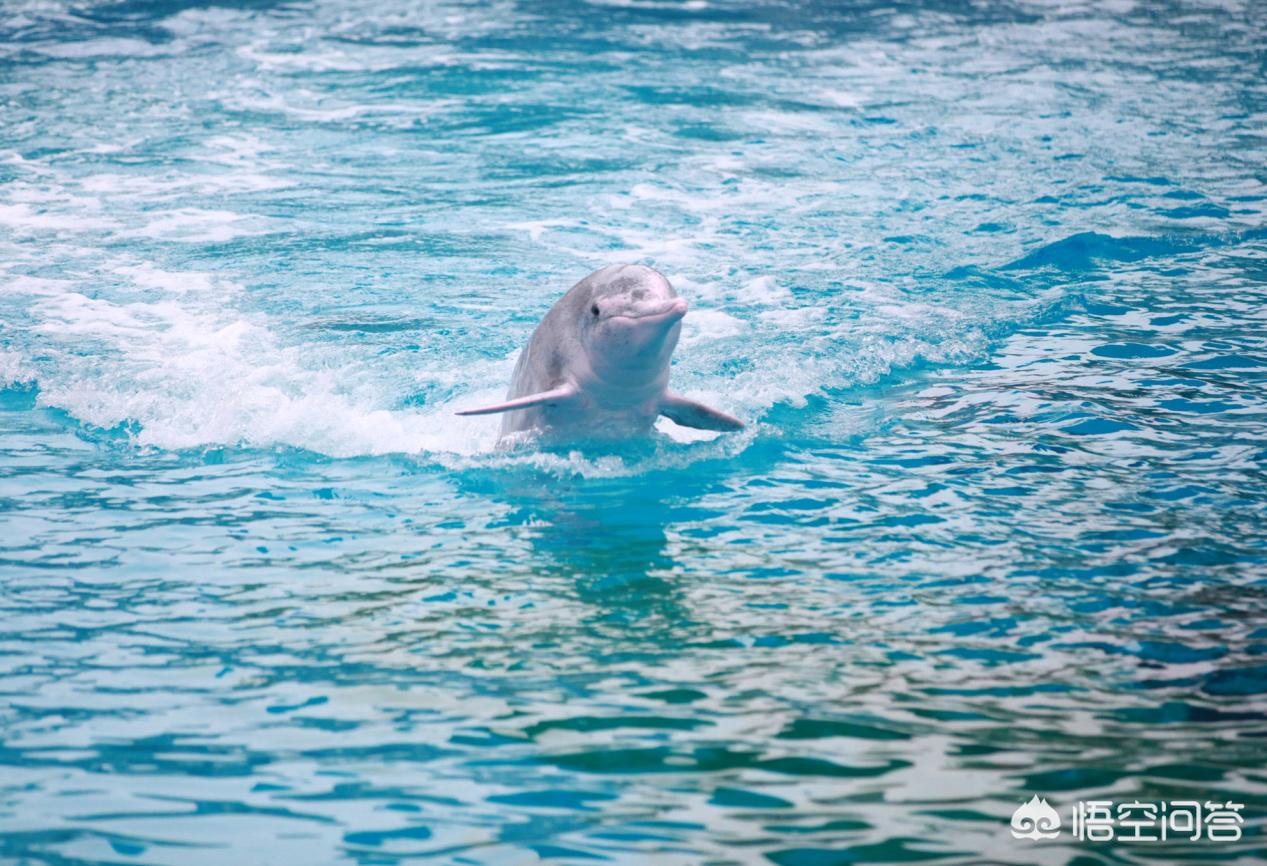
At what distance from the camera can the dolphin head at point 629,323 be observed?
6.88m

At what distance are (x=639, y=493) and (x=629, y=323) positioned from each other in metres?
0.89

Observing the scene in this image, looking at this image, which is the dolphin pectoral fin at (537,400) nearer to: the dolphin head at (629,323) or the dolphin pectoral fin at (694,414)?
the dolphin head at (629,323)

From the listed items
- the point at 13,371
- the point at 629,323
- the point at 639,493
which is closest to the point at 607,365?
the point at 629,323

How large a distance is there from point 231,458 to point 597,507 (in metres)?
2.25

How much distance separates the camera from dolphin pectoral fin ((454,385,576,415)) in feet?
22.4

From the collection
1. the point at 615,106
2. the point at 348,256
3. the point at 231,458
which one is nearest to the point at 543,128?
the point at 615,106

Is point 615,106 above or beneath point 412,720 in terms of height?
above

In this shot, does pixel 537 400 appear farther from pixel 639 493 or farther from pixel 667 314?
pixel 667 314

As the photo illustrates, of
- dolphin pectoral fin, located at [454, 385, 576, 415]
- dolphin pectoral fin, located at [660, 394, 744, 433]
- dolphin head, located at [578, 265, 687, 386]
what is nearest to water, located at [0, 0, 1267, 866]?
dolphin pectoral fin, located at [660, 394, 744, 433]

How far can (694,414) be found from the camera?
24.5 ft

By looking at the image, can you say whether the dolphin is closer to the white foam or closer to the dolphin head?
the dolphin head

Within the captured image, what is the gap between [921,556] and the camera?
19.9 ft

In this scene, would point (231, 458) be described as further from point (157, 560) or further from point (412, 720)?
point (412, 720)

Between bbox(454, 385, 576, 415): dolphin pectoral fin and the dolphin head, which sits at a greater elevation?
the dolphin head
